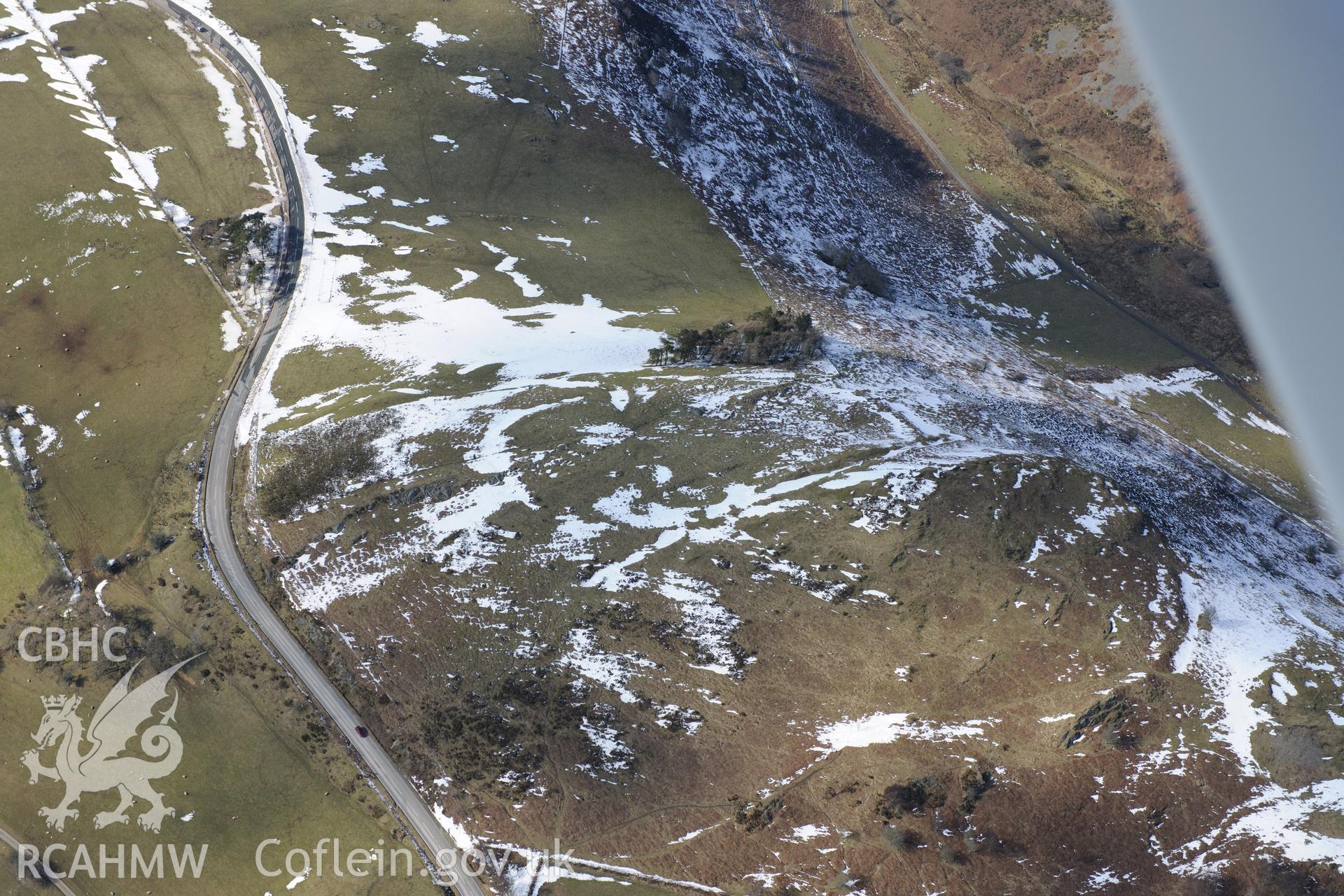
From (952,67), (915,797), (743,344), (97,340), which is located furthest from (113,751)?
(952,67)

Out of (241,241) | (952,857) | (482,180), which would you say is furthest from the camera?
(482,180)

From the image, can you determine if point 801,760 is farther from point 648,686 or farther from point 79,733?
point 79,733

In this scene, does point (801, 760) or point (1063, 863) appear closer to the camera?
A: point (1063, 863)

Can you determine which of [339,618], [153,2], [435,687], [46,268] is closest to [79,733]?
[339,618]

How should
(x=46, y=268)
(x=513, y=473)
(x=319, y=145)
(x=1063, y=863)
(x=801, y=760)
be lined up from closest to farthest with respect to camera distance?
(x=1063, y=863) < (x=801, y=760) < (x=513, y=473) < (x=46, y=268) < (x=319, y=145)

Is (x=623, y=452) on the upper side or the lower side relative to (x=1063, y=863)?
upper

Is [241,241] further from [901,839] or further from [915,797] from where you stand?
[901,839]

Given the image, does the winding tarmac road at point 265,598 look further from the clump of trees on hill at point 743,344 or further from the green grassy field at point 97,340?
the clump of trees on hill at point 743,344
